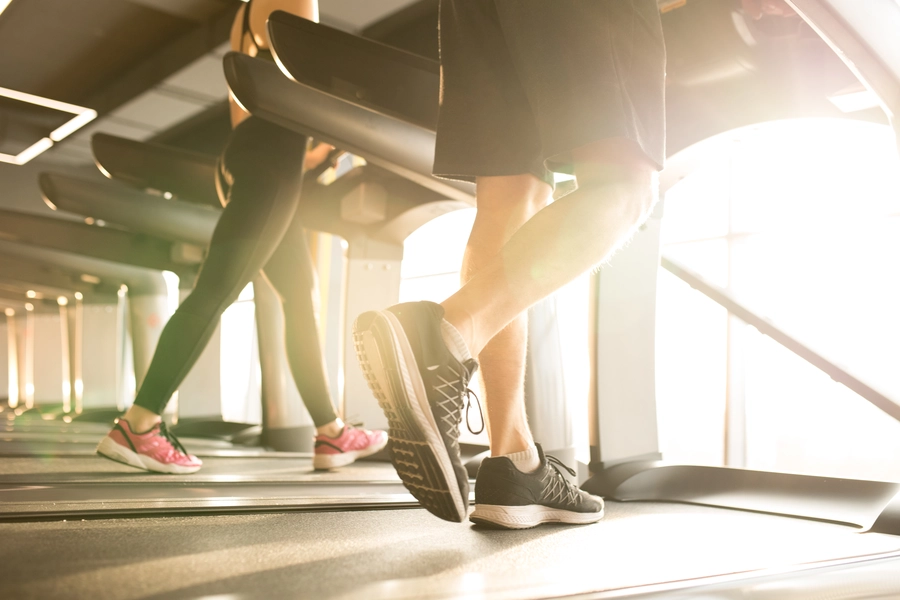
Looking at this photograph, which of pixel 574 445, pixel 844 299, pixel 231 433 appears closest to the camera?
pixel 574 445

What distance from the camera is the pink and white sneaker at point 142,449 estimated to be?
1.70m

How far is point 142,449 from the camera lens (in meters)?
1.72

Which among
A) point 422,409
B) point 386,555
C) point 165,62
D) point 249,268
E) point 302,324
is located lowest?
point 386,555

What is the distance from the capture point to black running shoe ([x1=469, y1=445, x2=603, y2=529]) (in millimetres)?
1115

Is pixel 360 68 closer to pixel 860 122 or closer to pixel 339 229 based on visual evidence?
pixel 860 122

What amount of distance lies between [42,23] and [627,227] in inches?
196

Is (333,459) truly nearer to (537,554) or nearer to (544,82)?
(537,554)

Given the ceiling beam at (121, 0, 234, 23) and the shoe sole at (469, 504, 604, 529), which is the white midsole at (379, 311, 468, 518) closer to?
the shoe sole at (469, 504, 604, 529)

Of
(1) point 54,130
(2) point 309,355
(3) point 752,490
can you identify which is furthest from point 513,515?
(1) point 54,130

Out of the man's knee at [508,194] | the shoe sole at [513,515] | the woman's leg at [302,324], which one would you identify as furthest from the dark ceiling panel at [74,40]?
the shoe sole at [513,515]

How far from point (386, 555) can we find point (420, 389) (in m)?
0.21

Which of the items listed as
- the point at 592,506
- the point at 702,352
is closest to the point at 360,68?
the point at 592,506

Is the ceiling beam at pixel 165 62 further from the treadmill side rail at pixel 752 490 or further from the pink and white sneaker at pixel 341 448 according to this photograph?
the treadmill side rail at pixel 752 490

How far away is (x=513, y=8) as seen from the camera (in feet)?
3.47
